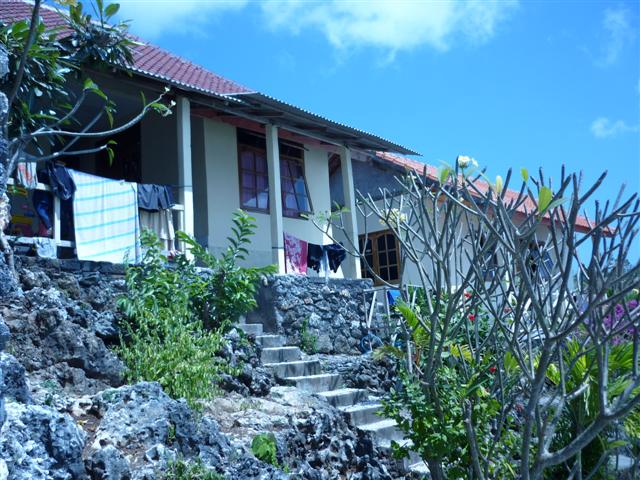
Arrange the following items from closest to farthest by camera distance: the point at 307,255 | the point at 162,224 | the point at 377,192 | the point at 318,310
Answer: the point at 162,224
the point at 318,310
the point at 307,255
the point at 377,192

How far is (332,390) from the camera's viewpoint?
26.9 feet

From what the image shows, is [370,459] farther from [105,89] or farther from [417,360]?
[105,89]

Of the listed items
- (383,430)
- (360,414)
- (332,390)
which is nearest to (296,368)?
(332,390)

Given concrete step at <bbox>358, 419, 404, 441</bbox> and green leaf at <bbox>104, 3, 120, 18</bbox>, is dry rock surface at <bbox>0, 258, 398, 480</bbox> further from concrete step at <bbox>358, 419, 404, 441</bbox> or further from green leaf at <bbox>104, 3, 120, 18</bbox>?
green leaf at <bbox>104, 3, 120, 18</bbox>

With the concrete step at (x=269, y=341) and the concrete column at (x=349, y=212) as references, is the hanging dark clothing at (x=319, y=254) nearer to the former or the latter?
the concrete column at (x=349, y=212)

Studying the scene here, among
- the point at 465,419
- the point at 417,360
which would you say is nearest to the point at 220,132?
the point at 417,360

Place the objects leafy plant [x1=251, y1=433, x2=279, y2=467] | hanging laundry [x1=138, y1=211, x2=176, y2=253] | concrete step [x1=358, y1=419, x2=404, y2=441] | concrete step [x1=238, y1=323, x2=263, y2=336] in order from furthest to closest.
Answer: concrete step [x1=238, y1=323, x2=263, y2=336]
hanging laundry [x1=138, y1=211, x2=176, y2=253]
concrete step [x1=358, y1=419, x2=404, y2=441]
leafy plant [x1=251, y1=433, x2=279, y2=467]

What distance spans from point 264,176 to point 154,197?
3656 mm

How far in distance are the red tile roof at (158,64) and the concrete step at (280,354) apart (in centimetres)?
371

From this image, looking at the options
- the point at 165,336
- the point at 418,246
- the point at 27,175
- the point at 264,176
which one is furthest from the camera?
the point at 418,246

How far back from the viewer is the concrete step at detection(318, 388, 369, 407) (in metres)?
7.69

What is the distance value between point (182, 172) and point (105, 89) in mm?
1602

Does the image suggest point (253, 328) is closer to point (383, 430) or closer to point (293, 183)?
point (383, 430)

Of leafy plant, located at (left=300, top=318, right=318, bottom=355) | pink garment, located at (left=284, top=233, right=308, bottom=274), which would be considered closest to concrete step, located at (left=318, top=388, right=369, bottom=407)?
leafy plant, located at (left=300, top=318, right=318, bottom=355)
